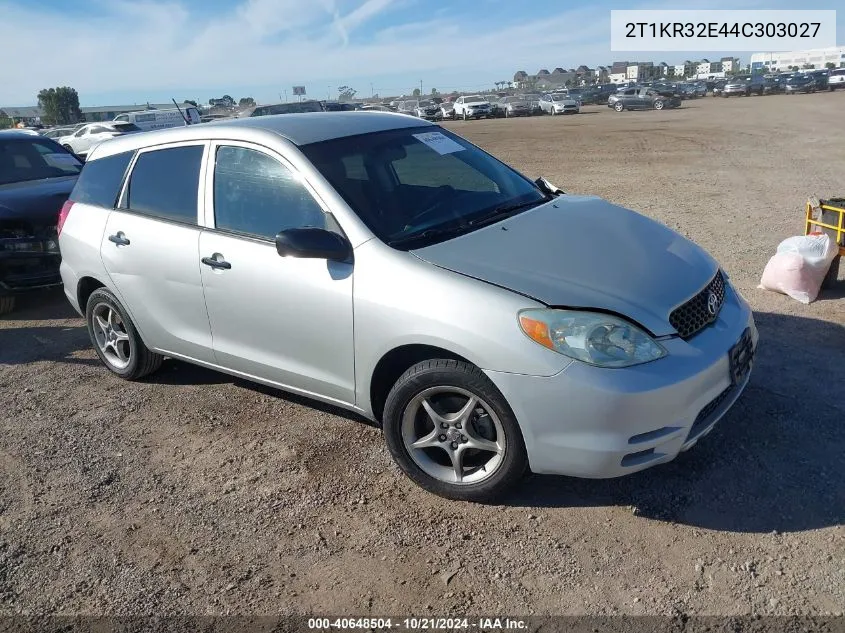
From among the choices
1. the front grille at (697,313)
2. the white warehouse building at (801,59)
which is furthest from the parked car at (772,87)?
the front grille at (697,313)

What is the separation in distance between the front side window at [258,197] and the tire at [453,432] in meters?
1.00

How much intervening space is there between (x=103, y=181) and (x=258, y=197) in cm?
169

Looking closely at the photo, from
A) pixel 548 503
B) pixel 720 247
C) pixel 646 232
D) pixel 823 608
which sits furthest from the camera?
pixel 720 247

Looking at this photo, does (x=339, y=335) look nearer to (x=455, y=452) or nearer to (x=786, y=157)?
(x=455, y=452)

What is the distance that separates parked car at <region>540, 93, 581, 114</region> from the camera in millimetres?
45472

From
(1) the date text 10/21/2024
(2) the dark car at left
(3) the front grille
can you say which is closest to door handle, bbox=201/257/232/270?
(1) the date text 10/21/2024

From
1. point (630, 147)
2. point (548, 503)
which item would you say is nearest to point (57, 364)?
point (548, 503)

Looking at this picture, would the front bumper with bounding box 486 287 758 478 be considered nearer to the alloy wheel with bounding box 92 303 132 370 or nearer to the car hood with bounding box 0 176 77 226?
the alloy wheel with bounding box 92 303 132 370

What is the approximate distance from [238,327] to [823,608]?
3.07m

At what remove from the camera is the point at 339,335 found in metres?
3.47

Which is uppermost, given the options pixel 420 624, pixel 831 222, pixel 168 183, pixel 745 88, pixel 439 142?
pixel 745 88

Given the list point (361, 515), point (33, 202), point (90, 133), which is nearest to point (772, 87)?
point (90, 133)

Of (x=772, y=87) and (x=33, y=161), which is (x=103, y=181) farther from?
(x=772, y=87)

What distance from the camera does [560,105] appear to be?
45688mm
